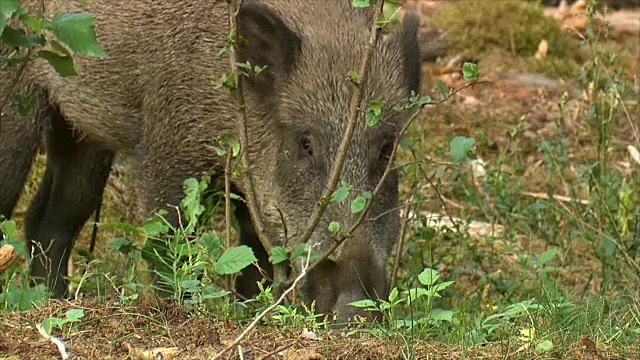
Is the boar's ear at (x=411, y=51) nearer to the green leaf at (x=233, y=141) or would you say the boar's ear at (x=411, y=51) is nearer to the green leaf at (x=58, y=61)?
the green leaf at (x=233, y=141)

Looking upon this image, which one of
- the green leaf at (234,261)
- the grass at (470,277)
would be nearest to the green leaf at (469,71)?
the grass at (470,277)

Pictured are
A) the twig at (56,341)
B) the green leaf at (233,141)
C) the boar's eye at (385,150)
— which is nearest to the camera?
the twig at (56,341)

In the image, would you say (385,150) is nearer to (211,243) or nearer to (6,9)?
(211,243)

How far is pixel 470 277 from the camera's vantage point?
6.54 m

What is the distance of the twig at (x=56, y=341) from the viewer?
10.7ft

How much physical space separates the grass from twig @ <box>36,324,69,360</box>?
0.04 m

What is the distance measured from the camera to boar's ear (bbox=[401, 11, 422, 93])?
5.52m

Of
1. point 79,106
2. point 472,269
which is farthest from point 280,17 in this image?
point 472,269

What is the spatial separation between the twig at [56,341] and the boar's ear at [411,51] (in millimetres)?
2552

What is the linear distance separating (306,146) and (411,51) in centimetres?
72

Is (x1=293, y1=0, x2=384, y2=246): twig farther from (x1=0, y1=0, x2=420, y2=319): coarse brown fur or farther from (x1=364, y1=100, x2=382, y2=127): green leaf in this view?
(x1=0, y1=0, x2=420, y2=319): coarse brown fur

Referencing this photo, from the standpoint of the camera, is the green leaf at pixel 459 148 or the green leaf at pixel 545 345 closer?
the green leaf at pixel 545 345

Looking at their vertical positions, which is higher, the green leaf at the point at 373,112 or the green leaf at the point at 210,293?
the green leaf at the point at 373,112

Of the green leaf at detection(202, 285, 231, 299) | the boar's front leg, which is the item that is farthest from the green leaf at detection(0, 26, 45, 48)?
the boar's front leg
